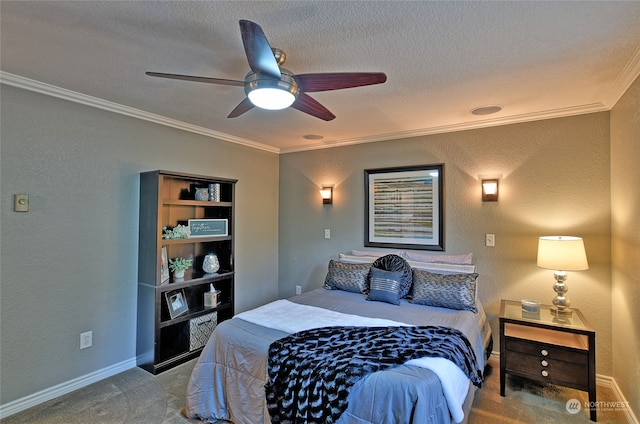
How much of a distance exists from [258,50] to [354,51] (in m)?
0.73

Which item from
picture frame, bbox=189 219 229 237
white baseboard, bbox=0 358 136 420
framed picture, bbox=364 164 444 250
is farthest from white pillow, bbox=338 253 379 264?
white baseboard, bbox=0 358 136 420

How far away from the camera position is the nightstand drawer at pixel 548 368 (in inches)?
90.1

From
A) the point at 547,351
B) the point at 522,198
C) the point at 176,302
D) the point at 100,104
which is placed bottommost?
the point at 547,351

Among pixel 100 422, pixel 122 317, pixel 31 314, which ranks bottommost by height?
pixel 100 422

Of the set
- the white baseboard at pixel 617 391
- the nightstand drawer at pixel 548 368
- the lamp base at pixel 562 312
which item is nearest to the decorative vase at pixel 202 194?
the nightstand drawer at pixel 548 368

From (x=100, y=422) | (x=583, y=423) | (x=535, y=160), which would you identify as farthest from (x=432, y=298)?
(x=100, y=422)

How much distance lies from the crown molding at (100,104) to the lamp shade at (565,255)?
3.43 metres

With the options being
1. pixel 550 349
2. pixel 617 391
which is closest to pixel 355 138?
pixel 550 349

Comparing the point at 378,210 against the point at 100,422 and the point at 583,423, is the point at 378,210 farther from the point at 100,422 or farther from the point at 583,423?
the point at 100,422

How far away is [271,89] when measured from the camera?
5.48 ft

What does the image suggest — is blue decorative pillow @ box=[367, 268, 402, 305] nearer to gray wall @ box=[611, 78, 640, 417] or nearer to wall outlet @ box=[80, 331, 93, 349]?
gray wall @ box=[611, 78, 640, 417]

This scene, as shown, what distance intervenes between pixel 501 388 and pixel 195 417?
232cm

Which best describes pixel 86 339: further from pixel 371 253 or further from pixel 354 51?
pixel 354 51

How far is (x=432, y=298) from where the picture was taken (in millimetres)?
2705
